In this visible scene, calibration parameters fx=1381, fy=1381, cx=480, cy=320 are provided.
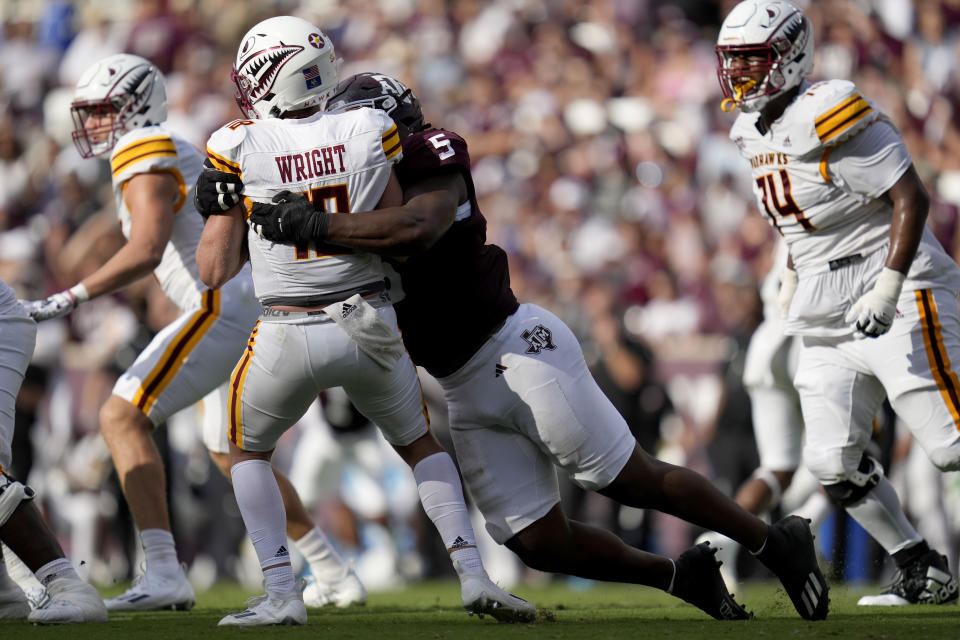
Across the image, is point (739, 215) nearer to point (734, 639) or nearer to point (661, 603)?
point (661, 603)

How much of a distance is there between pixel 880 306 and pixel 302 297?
2.16 meters

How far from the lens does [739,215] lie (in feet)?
35.7

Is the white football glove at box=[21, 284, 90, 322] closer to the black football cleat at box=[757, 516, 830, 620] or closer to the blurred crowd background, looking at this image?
the black football cleat at box=[757, 516, 830, 620]

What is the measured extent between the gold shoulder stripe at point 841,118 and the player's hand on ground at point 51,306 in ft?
10.2

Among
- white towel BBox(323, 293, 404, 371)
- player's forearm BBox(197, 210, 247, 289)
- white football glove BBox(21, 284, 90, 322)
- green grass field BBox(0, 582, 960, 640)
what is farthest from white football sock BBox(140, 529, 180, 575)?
white towel BBox(323, 293, 404, 371)

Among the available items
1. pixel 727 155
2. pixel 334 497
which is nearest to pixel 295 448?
pixel 334 497

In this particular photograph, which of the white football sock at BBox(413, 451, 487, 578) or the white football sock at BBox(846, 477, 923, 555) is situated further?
the white football sock at BBox(846, 477, 923, 555)

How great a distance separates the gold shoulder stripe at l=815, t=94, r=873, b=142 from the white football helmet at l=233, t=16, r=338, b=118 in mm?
1926

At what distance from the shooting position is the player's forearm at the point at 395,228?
432cm

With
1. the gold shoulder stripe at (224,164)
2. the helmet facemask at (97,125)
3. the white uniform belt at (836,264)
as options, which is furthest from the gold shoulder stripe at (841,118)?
the helmet facemask at (97,125)

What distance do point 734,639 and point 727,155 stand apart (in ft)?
25.7

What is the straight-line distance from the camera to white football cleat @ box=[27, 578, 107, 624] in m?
4.80

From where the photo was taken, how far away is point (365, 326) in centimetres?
434

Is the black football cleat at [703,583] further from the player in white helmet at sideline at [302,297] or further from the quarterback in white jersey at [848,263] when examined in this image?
the quarterback in white jersey at [848,263]
